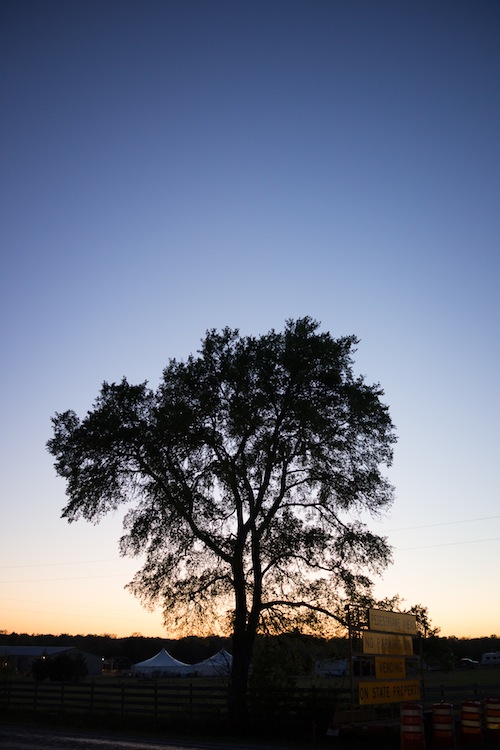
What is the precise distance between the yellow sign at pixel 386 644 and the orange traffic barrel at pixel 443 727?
2121mm

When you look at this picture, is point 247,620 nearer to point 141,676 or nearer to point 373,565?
point 373,565

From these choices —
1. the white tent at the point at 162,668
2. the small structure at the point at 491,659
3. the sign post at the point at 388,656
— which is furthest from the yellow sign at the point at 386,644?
the small structure at the point at 491,659

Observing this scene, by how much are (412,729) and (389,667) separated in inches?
192

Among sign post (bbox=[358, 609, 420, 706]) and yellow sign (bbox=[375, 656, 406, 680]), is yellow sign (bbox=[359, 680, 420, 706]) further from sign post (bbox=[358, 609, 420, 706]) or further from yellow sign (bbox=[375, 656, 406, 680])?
yellow sign (bbox=[375, 656, 406, 680])

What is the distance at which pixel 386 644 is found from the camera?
18.5 metres

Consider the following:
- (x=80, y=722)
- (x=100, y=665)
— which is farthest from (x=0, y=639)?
(x=80, y=722)

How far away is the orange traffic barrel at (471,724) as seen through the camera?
16641 millimetres

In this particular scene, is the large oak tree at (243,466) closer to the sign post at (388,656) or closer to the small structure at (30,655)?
the sign post at (388,656)

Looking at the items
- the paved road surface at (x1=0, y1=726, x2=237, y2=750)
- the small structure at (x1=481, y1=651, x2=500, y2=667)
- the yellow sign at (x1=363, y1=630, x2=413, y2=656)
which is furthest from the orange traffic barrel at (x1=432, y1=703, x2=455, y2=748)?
the small structure at (x1=481, y1=651, x2=500, y2=667)

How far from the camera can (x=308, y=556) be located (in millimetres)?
22734

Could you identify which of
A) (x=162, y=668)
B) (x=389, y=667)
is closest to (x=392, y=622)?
(x=389, y=667)

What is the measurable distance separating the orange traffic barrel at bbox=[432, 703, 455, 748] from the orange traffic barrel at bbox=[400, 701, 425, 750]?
2.55 m

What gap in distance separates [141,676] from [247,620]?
7465 centimetres

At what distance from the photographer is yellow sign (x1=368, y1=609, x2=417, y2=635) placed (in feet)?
59.1
